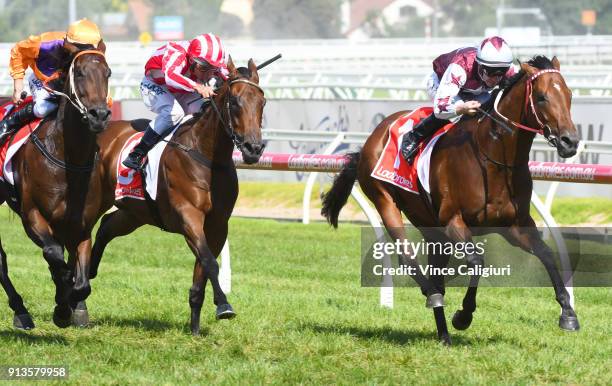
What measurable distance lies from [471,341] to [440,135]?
1.31 m

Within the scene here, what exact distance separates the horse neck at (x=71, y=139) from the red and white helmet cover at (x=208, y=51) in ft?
2.82

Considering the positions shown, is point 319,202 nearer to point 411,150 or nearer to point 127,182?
point 127,182

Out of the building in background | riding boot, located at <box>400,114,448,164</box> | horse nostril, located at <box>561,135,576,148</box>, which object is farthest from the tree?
horse nostril, located at <box>561,135,576,148</box>

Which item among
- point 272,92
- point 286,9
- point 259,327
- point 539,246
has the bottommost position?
point 286,9

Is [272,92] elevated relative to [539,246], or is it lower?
lower

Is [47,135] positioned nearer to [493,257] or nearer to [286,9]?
[493,257]

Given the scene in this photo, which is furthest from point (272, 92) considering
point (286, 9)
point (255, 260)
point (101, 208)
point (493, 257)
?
point (286, 9)

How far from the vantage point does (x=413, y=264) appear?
7.54 metres

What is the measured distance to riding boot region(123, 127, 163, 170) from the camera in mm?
7895

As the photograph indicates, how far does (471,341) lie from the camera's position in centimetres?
738

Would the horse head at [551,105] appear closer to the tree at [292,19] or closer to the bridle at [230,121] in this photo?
the bridle at [230,121]

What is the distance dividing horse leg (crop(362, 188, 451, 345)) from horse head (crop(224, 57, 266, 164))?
4.00ft

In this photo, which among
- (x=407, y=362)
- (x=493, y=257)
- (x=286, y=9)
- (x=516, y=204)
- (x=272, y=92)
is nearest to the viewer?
(x=407, y=362)

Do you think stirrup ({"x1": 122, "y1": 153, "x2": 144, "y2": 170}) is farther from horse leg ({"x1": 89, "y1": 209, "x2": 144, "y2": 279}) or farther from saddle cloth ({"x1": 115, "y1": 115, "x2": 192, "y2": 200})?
horse leg ({"x1": 89, "y1": 209, "x2": 144, "y2": 279})
